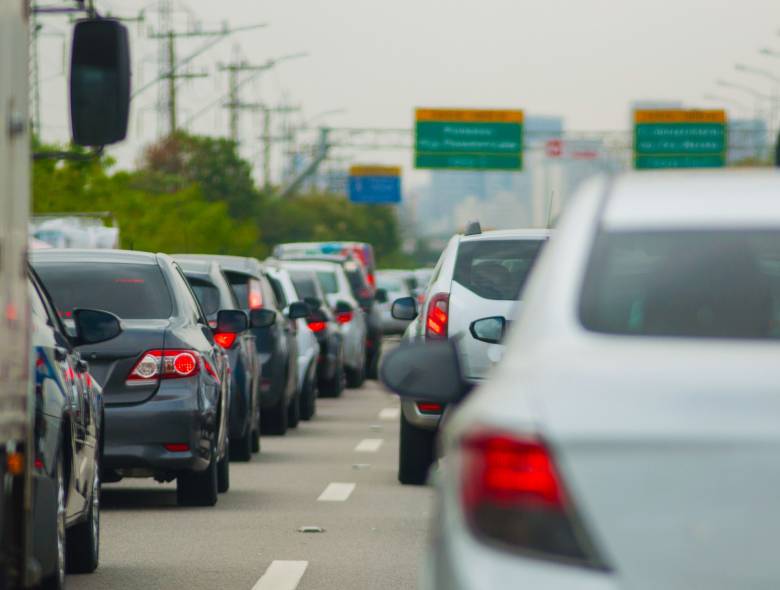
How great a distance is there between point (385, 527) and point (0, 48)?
6.27 metres

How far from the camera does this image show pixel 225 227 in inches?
2392

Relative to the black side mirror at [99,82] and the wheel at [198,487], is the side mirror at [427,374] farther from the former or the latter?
the wheel at [198,487]

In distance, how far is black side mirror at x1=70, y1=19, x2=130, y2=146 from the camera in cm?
712

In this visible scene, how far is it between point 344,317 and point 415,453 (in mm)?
13877

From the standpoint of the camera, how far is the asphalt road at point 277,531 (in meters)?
9.11

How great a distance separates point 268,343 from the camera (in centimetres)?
1838

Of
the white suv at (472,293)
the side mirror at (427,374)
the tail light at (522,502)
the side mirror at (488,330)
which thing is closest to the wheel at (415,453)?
the white suv at (472,293)

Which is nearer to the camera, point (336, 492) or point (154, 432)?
point (154, 432)

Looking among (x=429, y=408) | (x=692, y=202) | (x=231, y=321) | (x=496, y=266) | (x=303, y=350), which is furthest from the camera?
(x=303, y=350)

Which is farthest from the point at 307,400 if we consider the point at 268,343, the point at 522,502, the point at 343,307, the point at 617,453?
the point at 617,453

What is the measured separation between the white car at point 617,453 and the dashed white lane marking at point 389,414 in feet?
60.3

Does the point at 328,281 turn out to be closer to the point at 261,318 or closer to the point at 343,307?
the point at 343,307

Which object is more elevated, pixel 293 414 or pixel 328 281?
pixel 328 281

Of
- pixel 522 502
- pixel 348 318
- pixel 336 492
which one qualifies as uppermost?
pixel 522 502
